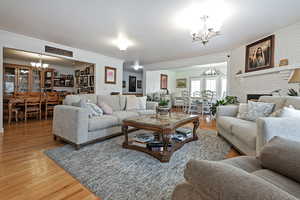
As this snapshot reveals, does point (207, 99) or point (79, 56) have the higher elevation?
point (79, 56)

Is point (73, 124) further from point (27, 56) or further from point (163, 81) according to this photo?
point (163, 81)

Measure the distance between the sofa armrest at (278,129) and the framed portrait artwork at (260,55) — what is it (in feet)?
7.74

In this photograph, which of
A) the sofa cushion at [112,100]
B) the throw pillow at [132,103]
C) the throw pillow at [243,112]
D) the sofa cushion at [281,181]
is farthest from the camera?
the throw pillow at [132,103]

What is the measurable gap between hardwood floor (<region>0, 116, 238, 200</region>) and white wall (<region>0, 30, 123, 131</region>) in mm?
1588

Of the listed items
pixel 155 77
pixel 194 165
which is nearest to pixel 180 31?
pixel 194 165

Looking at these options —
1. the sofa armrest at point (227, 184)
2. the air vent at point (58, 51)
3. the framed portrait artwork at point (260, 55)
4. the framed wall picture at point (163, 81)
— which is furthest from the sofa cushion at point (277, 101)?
the framed wall picture at point (163, 81)

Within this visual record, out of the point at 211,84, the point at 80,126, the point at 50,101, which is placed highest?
the point at 211,84

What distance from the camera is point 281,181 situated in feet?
2.49

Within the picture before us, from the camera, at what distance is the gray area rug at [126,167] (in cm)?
131

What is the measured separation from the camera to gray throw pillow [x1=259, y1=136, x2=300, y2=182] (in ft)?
2.54

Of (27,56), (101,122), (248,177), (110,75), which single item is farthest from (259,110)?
(27,56)

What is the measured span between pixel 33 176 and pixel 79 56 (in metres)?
3.74

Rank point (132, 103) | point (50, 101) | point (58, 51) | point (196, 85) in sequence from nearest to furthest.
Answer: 1. point (132, 103)
2. point (58, 51)
3. point (50, 101)
4. point (196, 85)

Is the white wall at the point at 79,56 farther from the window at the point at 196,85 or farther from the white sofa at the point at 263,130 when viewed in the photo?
the window at the point at 196,85
